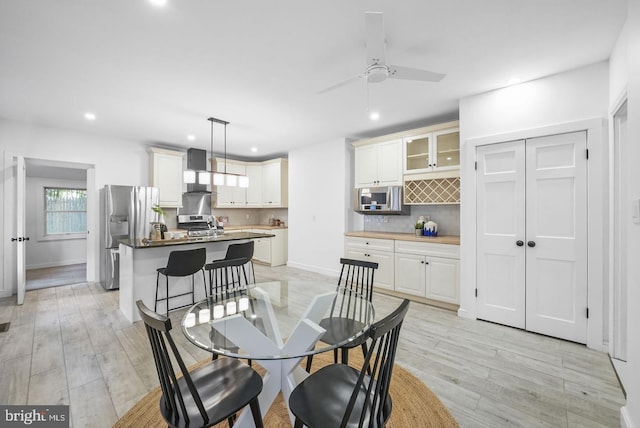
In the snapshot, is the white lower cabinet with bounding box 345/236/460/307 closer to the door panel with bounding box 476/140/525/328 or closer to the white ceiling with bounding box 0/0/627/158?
the door panel with bounding box 476/140/525/328

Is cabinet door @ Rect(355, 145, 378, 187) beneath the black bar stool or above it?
above

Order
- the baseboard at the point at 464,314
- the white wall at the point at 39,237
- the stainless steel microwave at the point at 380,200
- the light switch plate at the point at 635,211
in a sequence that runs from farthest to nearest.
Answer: the white wall at the point at 39,237, the stainless steel microwave at the point at 380,200, the baseboard at the point at 464,314, the light switch plate at the point at 635,211

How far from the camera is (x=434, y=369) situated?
90.1 inches

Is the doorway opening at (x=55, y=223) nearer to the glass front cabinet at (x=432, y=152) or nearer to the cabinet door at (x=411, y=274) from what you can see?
the cabinet door at (x=411, y=274)

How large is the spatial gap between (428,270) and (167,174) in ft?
16.4

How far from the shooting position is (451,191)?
13.1 feet

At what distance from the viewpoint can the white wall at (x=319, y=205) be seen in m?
5.18

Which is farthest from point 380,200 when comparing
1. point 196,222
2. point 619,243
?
point 196,222

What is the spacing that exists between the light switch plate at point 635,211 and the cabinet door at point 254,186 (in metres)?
6.25

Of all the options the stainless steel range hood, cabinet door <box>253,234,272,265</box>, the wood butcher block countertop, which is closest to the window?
the stainless steel range hood

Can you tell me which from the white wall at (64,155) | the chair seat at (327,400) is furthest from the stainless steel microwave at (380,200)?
the white wall at (64,155)

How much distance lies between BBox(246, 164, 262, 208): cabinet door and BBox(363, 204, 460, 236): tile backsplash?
294 cm

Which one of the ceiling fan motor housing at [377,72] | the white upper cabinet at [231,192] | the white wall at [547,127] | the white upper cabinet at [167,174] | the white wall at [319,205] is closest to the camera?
the ceiling fan motor housing at [377,72]

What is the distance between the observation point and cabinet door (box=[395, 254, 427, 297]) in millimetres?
3818
